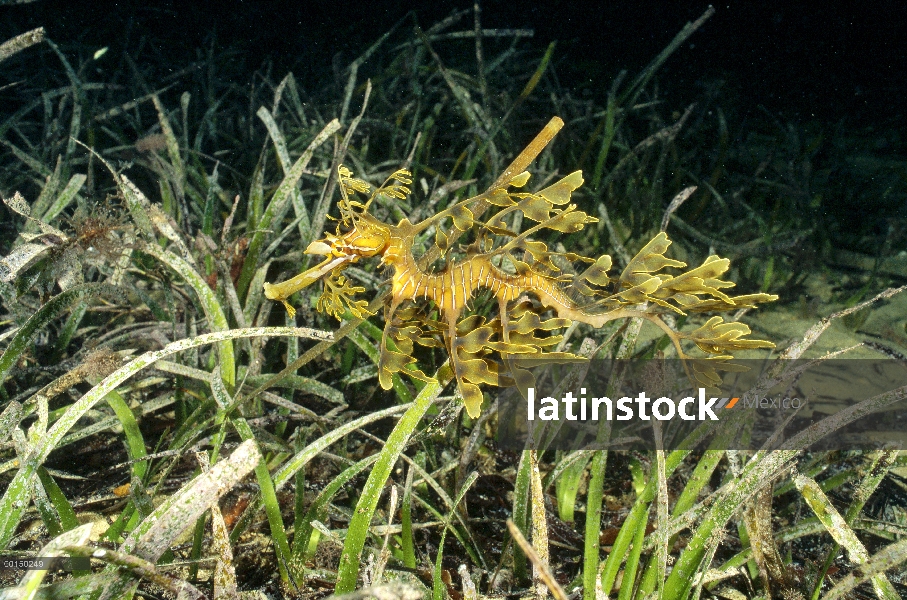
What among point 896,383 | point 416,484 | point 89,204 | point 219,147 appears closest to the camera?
point 416,484

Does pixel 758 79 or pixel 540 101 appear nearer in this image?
pixel 540 101

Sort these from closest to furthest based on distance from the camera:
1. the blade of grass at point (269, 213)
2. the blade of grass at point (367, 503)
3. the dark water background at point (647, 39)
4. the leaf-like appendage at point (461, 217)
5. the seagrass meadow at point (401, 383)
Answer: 1. the leaf-like appendage at point (461, 217)
2. the seagrass meadow at point (401, 383)
3. the blade of grass at point (367, 503)
4. the blade of grass at point (269, 213)
5. the dark water background at point (647, 39)

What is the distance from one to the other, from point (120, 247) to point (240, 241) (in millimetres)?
415

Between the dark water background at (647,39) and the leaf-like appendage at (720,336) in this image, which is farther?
the dark water background at (647,39)

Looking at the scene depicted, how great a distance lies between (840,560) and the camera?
1.70 metres

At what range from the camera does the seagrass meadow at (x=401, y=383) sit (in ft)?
3.36

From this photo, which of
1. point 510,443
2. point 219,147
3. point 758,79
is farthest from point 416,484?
point 758,79

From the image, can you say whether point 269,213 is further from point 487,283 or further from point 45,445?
point 487,283

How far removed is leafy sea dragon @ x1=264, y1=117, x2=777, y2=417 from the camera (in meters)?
0.93

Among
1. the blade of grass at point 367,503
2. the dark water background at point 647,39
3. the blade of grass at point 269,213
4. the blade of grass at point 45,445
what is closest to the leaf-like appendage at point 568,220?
the blade of grass at point 367,503

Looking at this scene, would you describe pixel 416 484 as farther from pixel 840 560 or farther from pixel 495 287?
pixel 840 560

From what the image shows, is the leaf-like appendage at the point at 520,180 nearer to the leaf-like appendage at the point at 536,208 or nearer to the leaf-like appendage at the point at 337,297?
the leaf-like appendage at the point at 536,208

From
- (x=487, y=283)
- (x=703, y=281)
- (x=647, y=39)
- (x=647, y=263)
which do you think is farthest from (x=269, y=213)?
(x=647, y=39)

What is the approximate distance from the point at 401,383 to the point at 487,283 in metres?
0.95
